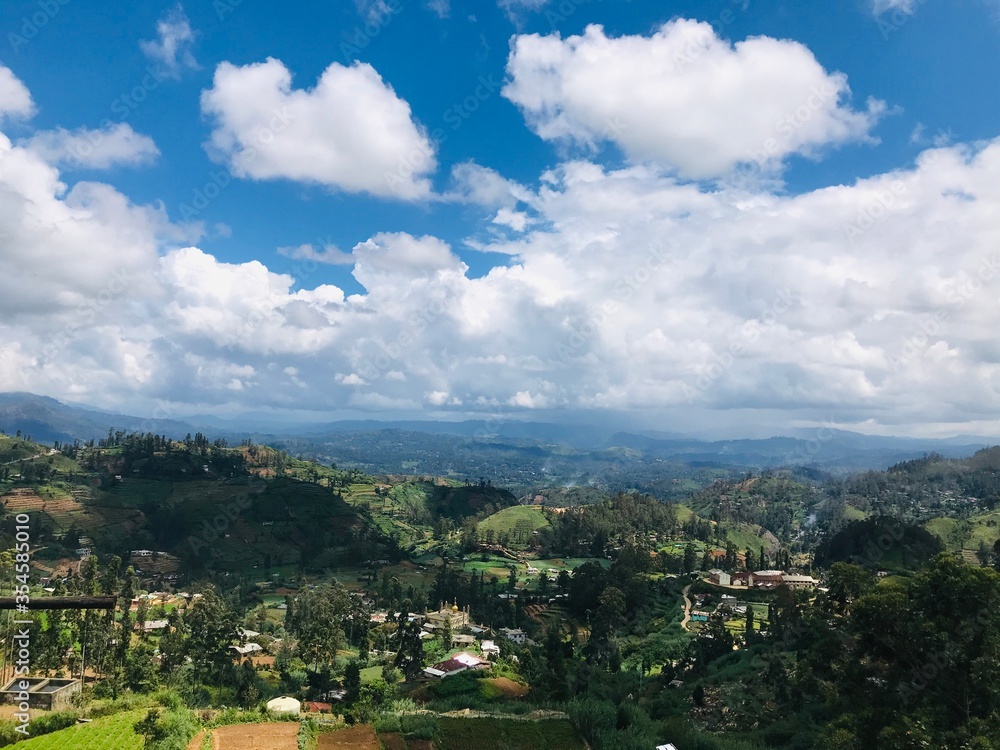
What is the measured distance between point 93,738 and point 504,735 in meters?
15.3

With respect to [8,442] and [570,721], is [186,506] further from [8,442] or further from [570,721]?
[570,721]

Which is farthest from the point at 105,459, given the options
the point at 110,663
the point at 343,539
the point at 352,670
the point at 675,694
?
the point at 675,694

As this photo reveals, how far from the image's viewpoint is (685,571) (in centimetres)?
8850

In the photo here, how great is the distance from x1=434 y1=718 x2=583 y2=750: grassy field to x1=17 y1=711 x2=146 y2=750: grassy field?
11230 mm

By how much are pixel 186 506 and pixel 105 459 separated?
3600 centimetres

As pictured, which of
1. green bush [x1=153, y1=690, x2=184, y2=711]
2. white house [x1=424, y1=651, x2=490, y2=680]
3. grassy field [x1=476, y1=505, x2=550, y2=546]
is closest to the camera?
green bush [x1=153, y1=690, x2=184, y2=711]

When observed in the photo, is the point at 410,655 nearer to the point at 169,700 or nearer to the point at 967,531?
the point at 169,700

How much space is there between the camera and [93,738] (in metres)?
21.9

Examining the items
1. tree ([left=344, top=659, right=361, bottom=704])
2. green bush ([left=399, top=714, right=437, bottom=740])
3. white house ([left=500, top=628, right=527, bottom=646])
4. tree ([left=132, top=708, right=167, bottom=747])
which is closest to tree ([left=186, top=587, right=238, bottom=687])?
tree ([left=344, top=659, right=361, bottom=704])

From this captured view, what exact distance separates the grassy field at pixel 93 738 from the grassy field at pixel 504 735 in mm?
11230

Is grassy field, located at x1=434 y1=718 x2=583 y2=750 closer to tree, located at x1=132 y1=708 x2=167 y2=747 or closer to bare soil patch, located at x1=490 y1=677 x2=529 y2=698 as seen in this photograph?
bare soil patch, located at x1=490 y1=677 x2=529 y2=698

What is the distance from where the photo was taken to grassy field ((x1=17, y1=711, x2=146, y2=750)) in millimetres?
21041

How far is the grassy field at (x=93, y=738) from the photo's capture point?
21041 mm

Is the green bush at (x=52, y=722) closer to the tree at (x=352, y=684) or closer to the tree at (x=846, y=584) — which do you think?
the tree at (x=352, y=684)
